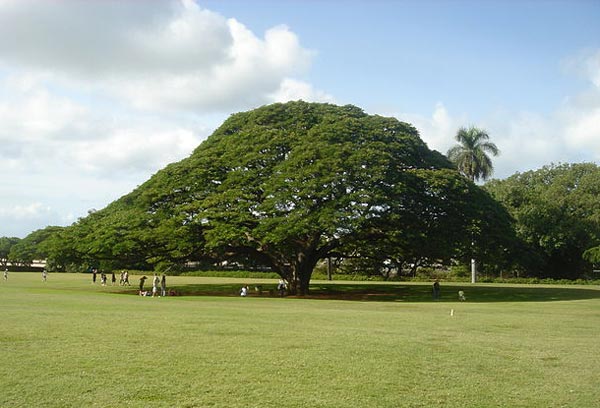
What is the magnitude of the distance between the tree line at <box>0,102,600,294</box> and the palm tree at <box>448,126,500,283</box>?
26.7 m

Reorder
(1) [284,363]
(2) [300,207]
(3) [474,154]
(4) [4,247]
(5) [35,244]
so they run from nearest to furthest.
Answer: (1) [284,363], (2) [300,207], (5) [35,244], (3) [474,154], (4) [4,247]

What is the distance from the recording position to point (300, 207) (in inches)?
1331

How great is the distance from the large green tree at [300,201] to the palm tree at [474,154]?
2707 cm

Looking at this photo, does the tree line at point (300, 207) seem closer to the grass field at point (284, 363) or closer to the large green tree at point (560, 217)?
the grass field at point (284, 363)

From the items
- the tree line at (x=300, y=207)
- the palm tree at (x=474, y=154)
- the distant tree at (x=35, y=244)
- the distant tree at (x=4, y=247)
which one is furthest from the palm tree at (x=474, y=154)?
the distant tree at (x=4, y=247)

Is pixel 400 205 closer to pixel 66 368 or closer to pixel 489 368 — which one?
pixel 489 368

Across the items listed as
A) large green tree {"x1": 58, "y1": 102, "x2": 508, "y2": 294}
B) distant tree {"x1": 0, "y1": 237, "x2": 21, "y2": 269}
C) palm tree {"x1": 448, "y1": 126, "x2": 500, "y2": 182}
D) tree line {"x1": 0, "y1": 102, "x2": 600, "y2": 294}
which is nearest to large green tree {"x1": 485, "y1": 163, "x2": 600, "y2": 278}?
palm tree {"x1": 448, "y1": 126, "x2": 500, "y2": 182}

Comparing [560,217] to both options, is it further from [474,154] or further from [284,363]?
[284,363]

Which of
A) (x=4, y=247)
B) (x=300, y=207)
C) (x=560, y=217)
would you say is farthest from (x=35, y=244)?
(x=4, y=247)

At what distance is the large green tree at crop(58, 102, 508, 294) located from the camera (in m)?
33.7

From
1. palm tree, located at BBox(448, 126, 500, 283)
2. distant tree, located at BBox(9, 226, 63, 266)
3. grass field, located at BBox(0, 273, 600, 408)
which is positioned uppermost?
palm tree, located at BBox(448, 126, 500, 283)

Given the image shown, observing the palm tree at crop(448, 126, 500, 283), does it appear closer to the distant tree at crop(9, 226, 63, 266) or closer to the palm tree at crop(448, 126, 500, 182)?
the palm tree at crop(448, 126, 500, 182)

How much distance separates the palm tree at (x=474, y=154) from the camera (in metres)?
66.6

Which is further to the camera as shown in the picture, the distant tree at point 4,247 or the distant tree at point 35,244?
the distant tree at point 4,247
